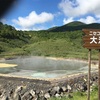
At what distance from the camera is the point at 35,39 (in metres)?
78.9

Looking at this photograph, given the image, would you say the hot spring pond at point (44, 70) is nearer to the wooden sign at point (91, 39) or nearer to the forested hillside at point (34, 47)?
the wooden sign at point (91, 39)

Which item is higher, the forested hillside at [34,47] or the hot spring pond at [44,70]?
the forested hillside at [34,47]

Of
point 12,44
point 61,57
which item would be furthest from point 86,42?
point 12,44

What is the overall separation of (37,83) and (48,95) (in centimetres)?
476

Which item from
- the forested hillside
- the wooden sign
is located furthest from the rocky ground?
the forested hillside

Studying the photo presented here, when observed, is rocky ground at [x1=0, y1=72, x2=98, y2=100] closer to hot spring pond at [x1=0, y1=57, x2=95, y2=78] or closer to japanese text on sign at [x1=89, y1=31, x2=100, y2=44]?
hot spring pond at [x1=0, y1=57, x2=95, y2=78]

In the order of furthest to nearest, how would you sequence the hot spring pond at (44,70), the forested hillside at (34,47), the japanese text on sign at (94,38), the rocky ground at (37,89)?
the forested hillside at (34,47)
the hot spring pond at (44,70)
the rocky ground at (37,89)
the japanese text on sign at (94,38)

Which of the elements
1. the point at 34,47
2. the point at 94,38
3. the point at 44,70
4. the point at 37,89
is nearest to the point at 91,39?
the point at 94,38

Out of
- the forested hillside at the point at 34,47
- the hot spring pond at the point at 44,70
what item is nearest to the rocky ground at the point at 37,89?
the hot spring pond at the point at 44,70

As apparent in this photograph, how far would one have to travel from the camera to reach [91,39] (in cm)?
793

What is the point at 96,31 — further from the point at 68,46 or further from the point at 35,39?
the point at 35,39

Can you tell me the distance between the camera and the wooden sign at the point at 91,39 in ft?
25.9

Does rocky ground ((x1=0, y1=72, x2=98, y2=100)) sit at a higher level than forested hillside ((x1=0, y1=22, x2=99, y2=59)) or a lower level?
lower

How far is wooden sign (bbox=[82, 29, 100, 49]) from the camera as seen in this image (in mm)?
7883
